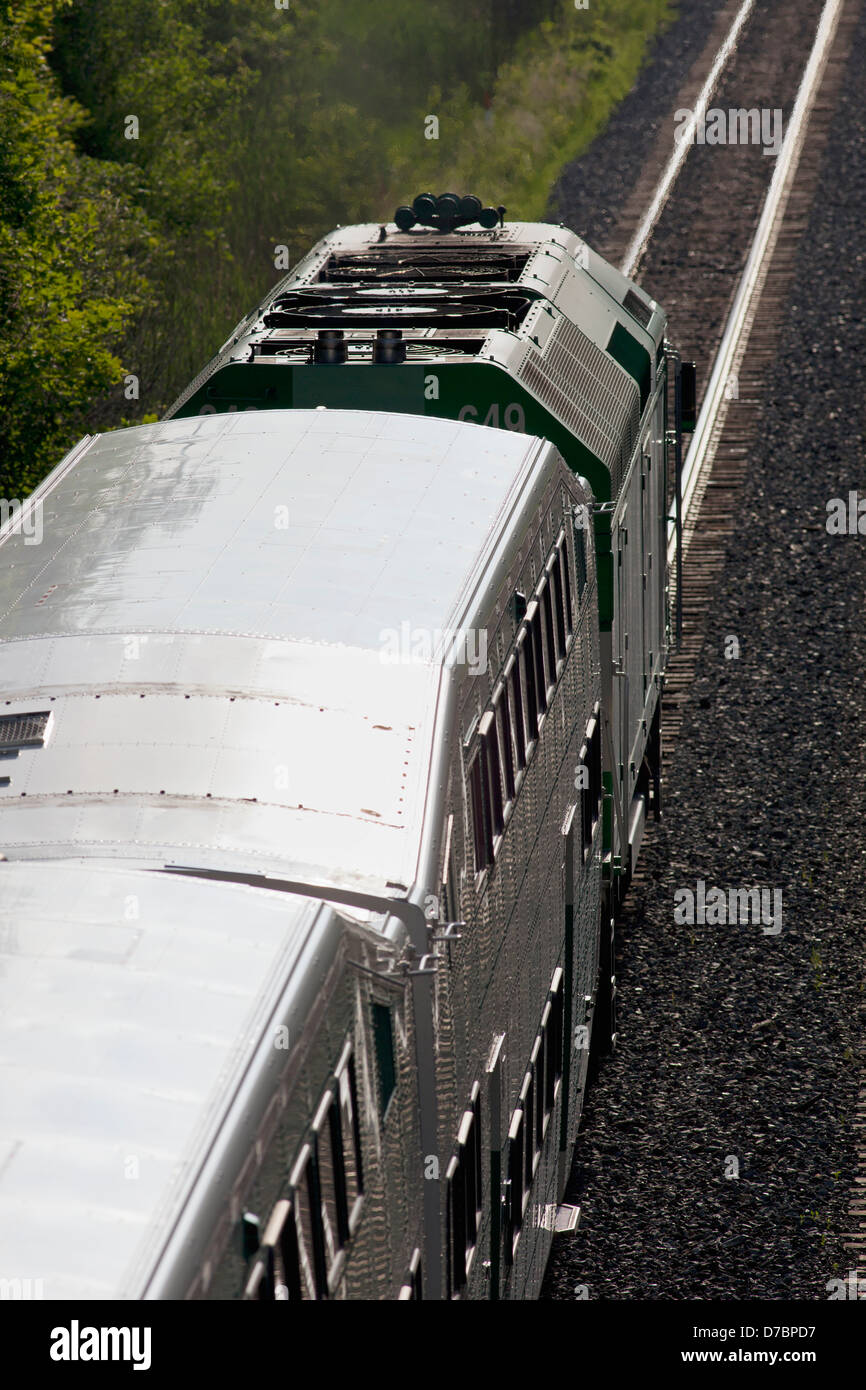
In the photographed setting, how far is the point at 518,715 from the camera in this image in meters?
6.70

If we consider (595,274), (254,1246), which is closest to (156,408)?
(595,274)

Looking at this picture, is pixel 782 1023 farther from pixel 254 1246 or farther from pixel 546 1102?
pixel 254 1246

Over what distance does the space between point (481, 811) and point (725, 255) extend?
19603 mm

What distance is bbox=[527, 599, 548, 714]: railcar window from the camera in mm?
6977

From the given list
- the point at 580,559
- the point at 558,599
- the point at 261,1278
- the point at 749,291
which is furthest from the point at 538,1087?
the point at 749,291

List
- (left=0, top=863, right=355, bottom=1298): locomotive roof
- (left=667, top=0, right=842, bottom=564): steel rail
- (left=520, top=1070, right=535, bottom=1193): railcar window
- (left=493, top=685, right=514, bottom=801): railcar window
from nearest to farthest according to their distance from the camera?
1. (left=0, top=863, right=355, bottom=1298): locomotive roof
2. (left=493, top=685, right=514, bottom=801): railcar window
3. (left=520, top=1070, right=535, bottom=1193): railcar window
4. (left=667, top=0, right=842, bottom=564): steel rail

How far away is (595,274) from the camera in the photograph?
1126 centimetres

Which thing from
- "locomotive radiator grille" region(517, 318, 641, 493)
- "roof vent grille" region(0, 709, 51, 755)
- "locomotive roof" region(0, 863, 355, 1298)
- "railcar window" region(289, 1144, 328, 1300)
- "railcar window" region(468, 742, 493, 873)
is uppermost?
"locomotive radiator grille" region(517, 318, 641, 493)

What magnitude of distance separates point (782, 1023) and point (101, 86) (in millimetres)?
16511

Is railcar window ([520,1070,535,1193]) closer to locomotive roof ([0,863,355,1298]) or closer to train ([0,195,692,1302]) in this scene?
train ([0,195,692,1302])

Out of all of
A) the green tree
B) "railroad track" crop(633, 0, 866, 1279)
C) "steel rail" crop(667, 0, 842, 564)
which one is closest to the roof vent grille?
"railroad track" crop(633, 0, 866, 1279)

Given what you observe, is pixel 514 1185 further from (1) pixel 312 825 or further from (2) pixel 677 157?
(2) pixel 677 157

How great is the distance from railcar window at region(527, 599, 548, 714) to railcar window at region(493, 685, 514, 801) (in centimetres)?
52

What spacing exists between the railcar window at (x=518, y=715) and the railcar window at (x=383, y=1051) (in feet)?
6.62
